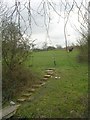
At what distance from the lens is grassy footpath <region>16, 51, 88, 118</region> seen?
985cm

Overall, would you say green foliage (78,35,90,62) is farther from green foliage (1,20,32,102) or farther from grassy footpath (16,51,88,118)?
green foliage (1,20,32,102)

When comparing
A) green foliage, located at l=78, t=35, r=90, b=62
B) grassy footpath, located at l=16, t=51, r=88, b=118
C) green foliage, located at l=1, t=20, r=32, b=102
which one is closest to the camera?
green foliage, located at l=78, t=35, r=90, b=62

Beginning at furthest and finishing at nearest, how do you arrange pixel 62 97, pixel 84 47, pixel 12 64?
pixel 12 64
pixel 62 97
pixel 84 47

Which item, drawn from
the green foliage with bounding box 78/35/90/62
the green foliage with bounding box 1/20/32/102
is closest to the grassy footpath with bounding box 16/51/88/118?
the green foliage with bounding box 78/35/90/62

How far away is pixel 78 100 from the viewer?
35.3 feet

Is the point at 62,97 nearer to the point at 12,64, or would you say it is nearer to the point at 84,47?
the point at 12,64

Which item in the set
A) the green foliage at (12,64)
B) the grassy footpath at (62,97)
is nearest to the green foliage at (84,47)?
the grassy footpath at (62,97)

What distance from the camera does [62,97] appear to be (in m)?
11.4

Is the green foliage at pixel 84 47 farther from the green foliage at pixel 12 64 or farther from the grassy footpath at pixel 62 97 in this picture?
the green foliage at pixel 12 64

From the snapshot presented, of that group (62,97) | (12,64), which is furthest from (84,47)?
(12,64)

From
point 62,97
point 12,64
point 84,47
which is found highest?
point 84,47

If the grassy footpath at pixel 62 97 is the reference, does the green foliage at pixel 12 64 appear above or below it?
above

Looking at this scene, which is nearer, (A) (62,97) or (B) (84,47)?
(B) (84,47)

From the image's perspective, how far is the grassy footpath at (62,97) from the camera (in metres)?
9.85
